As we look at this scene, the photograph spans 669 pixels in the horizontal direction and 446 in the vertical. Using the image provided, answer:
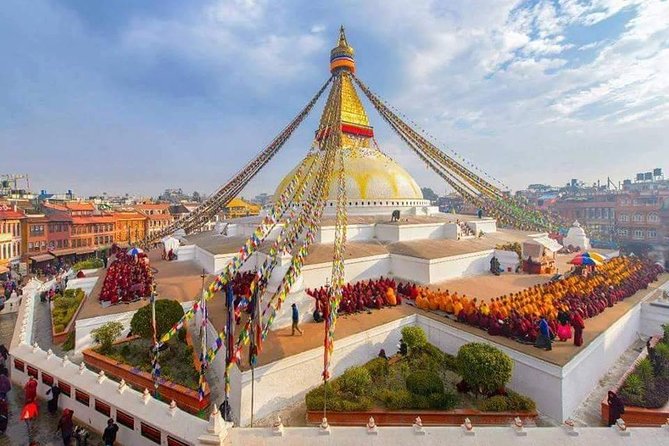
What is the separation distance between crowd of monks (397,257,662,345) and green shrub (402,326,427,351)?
1.64 meters

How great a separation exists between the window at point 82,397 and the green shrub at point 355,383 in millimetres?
5500

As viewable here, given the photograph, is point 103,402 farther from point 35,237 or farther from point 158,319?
point 35,237

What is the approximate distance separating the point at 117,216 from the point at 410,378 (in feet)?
131

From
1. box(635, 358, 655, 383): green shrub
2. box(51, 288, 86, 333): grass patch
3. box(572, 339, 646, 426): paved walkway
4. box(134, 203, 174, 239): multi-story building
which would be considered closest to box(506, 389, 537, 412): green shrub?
box(572, 339, 646, 426): paved walkway

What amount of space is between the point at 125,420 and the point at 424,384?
6.23 metres

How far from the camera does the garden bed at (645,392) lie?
7473mm

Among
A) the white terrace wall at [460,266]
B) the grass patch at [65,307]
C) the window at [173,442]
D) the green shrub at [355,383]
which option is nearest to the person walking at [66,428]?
the window at [173,442]

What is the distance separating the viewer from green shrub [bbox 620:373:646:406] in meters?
8.00

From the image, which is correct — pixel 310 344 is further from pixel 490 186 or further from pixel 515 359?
pixel 490 186

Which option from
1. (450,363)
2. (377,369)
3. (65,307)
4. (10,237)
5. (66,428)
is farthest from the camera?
(10,237)

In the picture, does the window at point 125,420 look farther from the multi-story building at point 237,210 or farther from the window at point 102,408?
the multi-story building at point 237,210

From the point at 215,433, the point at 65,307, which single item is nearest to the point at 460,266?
the point at 215,433

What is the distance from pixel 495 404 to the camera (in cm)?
738

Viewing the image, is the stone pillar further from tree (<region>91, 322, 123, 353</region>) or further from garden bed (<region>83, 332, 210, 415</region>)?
tree (<region>91, 322, 123, 353</region>)
